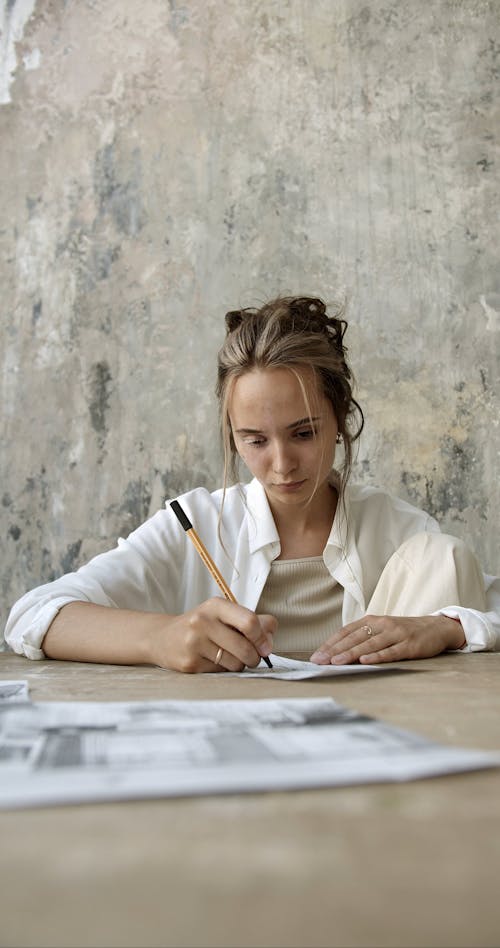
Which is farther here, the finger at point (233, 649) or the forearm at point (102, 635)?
the forearm at point (102, 635)

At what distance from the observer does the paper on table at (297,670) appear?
0.97 m

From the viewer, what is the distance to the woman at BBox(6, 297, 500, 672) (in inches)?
52.5

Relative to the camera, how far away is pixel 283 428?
1.70 metres

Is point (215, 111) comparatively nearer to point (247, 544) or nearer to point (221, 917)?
point (247, 544)

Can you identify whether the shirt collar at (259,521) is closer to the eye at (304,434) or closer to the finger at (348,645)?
the eye at (304,434)

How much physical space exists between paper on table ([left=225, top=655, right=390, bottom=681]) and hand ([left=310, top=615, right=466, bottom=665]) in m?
0.04

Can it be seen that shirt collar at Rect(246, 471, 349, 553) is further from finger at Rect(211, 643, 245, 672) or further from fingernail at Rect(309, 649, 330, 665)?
finger at Rect(211, 643, 245, 672)

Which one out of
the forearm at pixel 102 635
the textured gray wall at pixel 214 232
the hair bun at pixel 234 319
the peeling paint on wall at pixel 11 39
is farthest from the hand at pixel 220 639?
the peeling paint on wall at pixel 11 39

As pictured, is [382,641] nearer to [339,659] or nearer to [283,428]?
[339,659]

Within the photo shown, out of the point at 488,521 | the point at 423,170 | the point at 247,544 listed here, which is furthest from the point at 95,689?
the point at 423,170

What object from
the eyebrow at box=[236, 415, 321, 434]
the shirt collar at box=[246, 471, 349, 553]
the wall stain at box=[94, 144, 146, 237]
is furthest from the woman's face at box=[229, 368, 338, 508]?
the wall stain at box=[94, 144, 146, 237]

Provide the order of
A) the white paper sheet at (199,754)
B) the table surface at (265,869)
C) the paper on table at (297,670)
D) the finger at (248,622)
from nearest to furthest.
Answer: the table surface at (265,869) → the white paper sheet at (199,754) → the paper on table at (297,670) → the finger at (248,622)

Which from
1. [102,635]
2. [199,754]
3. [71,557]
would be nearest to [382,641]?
[102,635]

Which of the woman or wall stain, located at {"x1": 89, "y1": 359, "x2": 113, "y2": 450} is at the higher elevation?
wall stain, located at {"x1": 89, "y1": 359, "x2": 113, "y2": 450}
